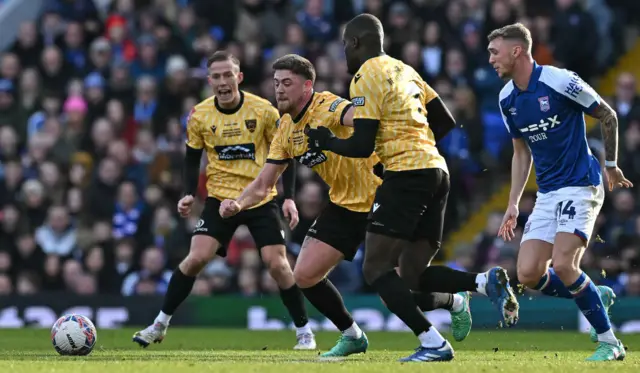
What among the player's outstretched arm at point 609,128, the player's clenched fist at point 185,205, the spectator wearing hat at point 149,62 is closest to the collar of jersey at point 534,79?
the player's outstretched arm at point 609,128

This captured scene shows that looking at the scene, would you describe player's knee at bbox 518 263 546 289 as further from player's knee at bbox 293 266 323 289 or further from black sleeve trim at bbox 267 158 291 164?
black sleeve trim at bbox 267 158 291 164

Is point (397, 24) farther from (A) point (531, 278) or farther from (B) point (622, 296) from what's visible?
(A) point (531, 278)

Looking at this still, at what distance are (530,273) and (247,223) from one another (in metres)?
3.01

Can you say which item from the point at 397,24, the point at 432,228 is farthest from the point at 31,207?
the point at 432,228

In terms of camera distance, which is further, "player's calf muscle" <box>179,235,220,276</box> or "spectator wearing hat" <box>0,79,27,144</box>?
"spectator wearing hat" <box>0,79,27,144</box>

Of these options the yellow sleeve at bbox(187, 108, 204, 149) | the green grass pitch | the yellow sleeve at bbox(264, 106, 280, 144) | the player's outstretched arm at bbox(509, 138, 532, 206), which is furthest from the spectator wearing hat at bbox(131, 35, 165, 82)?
the player's outstretched arm at bbox(509, 138, 532, 206)

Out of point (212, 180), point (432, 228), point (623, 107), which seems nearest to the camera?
point (432, 228)

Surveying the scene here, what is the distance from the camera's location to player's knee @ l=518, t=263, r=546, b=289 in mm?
9117

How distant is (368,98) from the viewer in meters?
8.35

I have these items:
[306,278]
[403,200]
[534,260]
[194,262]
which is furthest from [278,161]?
[534,260]

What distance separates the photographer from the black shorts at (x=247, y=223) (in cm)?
1109

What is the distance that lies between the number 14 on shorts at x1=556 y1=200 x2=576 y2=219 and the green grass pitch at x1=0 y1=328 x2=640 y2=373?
101 centimetres

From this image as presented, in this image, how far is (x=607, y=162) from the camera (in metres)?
8.86

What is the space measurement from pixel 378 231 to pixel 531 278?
1342 millimetres
